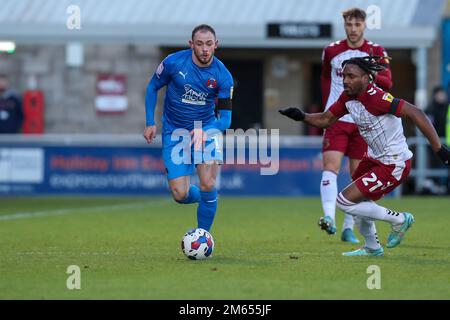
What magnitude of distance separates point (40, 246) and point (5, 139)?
10.4 metres

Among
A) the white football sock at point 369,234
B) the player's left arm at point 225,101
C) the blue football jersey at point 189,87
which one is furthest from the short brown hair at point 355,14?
the white football sock at point 369,234

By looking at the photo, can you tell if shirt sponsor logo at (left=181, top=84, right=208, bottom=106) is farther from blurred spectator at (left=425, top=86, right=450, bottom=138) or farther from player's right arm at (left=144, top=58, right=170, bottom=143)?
blurred spectator at (left=425, top=86, right=450, bottom=138)

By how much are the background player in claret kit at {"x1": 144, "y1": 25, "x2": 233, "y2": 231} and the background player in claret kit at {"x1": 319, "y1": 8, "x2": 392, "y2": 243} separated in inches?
72.8

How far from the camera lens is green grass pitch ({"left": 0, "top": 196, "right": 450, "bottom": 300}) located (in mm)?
8094

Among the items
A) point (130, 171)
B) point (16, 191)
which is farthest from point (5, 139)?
point (130, 171)

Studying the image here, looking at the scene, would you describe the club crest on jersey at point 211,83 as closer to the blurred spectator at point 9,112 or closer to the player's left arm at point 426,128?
the player's left arm at point 426,128

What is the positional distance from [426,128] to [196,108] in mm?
2370

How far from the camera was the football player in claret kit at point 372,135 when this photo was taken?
9.97 meters

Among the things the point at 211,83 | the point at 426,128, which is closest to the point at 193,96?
the point at 211,83

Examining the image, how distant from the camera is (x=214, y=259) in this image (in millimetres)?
10242

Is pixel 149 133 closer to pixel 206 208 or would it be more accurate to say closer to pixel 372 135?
pixel 206 208

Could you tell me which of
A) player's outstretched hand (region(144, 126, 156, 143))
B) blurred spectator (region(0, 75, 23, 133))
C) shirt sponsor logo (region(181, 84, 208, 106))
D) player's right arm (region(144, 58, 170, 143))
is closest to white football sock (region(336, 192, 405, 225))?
Result: shirt sponsor logo (region(181, 84, 208, 106))

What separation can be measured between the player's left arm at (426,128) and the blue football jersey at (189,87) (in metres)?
1.79

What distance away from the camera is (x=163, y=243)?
1209 centimetres
